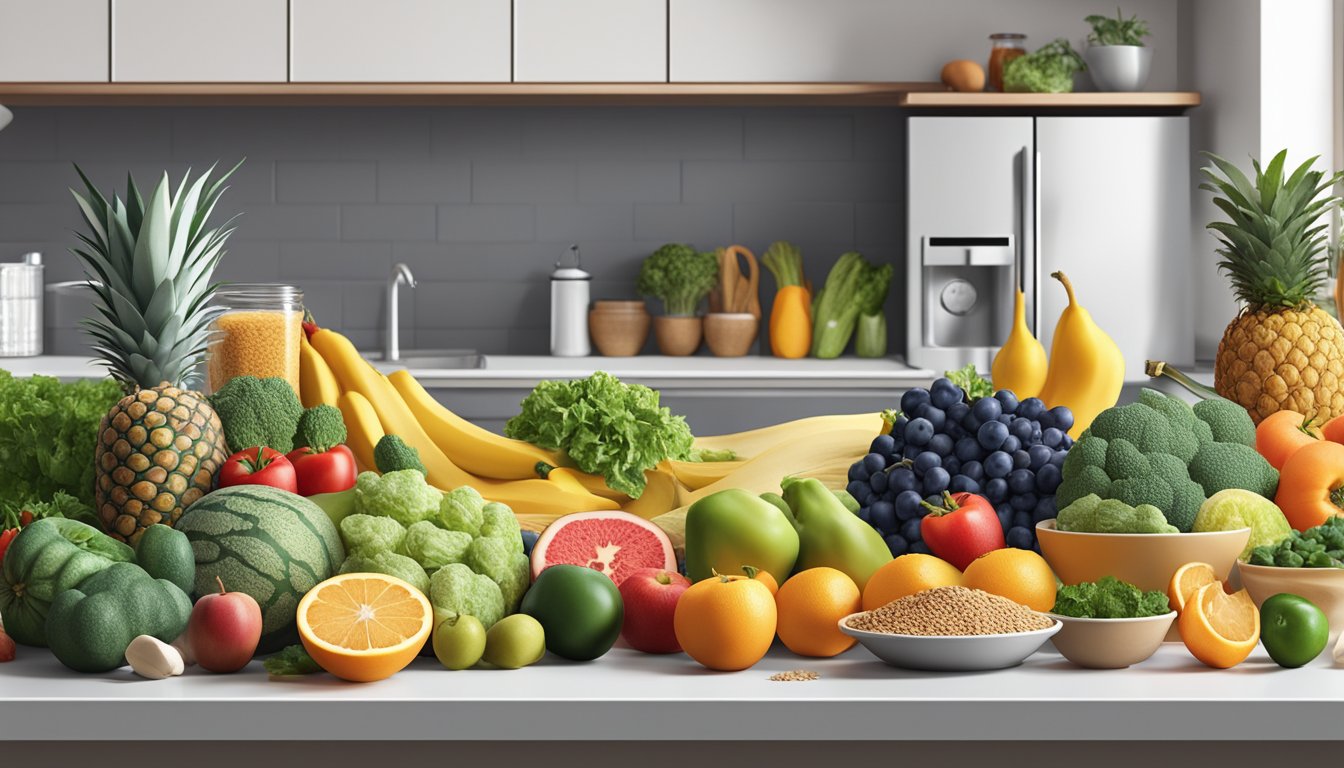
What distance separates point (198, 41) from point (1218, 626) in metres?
3.55

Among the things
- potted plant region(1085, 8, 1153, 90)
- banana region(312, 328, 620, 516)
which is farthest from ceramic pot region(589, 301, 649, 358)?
banana region(312, 328, 620, 516)

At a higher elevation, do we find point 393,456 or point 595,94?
point 595,94

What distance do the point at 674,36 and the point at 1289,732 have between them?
3.22m

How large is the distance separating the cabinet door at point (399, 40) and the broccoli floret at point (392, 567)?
2.95 m

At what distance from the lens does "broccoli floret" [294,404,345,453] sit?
146 cm

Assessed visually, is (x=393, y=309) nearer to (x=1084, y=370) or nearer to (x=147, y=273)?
(x=147, y=273)

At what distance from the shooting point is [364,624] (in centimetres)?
102

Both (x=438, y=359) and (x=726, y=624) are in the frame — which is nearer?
(x=726, y=624)

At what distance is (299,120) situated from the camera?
4.27 m

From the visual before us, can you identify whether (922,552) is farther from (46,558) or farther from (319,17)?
(319,17)

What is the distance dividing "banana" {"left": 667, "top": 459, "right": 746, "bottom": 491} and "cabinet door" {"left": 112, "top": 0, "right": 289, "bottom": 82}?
2.65 metres

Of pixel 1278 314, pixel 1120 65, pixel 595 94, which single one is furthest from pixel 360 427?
pixel 1120 65

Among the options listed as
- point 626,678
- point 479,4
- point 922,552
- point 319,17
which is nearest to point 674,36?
point 479,4

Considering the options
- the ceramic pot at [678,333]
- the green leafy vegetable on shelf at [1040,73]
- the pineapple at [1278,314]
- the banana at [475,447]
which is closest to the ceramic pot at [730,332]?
the ceramic pot at [678,333]
